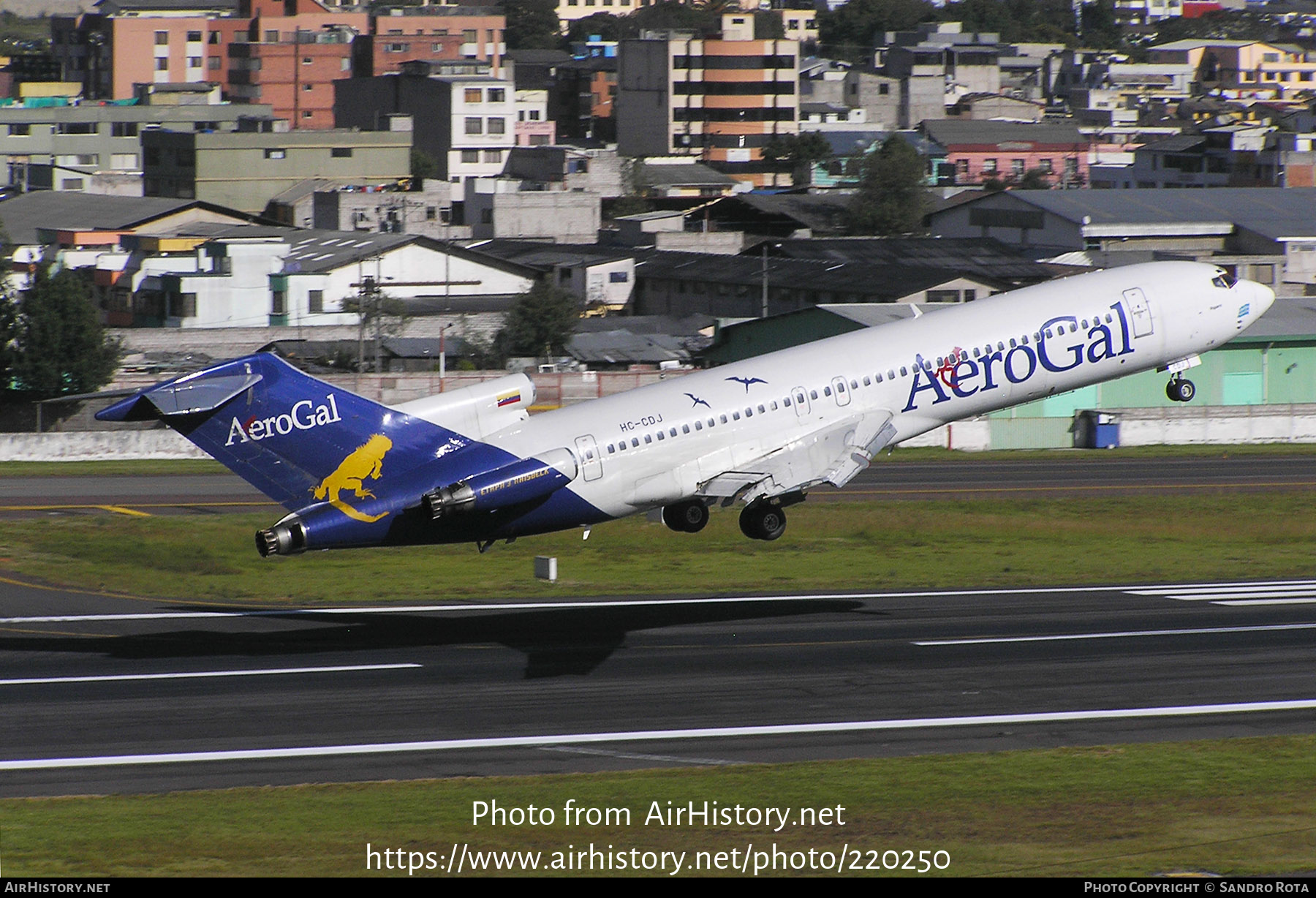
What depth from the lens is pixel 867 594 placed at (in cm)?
5234

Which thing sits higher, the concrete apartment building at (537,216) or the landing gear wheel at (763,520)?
the concrete apartment building at (537,216)

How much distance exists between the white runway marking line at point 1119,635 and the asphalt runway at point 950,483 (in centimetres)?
2392

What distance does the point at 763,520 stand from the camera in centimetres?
4341

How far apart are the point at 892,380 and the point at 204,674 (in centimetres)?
2015

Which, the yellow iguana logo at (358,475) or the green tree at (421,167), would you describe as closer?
the yellow iguana logo at (358,475)

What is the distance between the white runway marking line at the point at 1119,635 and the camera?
44.5m

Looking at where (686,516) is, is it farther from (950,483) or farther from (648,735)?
(950,483)

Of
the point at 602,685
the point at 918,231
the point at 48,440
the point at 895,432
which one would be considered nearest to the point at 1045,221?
the point at 918,231

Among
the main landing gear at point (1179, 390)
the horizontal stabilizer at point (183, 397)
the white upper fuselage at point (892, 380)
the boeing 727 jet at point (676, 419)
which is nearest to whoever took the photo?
the horizontal stabilizer at point (183, 397)

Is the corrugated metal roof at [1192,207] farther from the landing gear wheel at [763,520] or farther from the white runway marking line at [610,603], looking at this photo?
the landing gear wheel at [763,520]

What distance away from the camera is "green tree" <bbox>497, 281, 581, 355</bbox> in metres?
115

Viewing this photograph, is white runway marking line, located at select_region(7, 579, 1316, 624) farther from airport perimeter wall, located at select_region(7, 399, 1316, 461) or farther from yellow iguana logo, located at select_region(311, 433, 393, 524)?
airport perimeter wall, located at select_region(7, 399, 1316, 461)

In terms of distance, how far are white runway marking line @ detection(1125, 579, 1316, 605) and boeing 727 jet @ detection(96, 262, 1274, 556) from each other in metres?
6.69

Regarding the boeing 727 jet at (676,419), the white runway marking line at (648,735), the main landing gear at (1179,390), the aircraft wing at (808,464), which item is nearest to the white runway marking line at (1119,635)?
the aircraft wing at (808,464)
